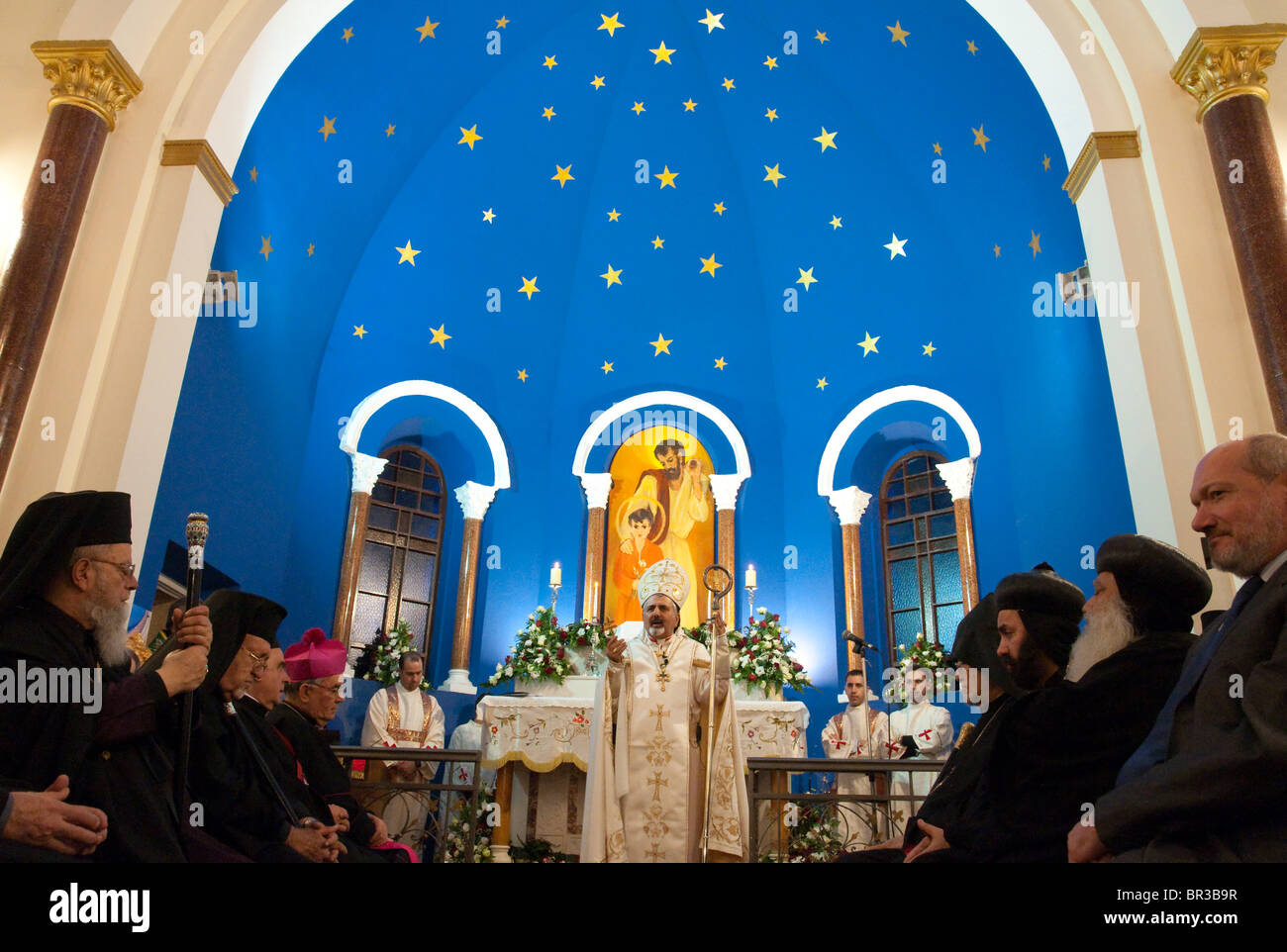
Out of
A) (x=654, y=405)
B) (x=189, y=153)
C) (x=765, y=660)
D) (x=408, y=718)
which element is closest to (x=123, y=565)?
(x=189, y=153)

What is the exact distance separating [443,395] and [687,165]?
153 inches

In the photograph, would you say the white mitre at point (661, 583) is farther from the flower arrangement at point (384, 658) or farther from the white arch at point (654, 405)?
the white arch at point (654, 405)

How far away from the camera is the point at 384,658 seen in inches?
357

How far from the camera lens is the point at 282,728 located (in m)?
4.70

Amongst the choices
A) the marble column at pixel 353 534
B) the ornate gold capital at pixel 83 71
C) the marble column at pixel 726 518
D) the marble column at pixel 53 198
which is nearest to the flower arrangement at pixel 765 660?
the marble column at pixel 726 518

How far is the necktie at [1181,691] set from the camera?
243 centimetres

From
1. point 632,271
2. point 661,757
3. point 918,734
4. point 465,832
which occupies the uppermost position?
point 632,271

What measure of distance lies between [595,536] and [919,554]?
141 inches

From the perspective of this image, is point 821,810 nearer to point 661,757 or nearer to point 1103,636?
point 661,757

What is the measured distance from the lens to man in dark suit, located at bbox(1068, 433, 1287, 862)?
2.11 m

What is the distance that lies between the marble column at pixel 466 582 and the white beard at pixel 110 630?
261 inches

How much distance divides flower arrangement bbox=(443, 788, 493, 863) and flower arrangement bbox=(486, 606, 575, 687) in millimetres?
1216

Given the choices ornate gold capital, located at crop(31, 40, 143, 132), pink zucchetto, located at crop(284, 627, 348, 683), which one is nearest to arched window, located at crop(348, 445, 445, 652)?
pink zucchetto, located at crop(284, 627, 348, 683)
